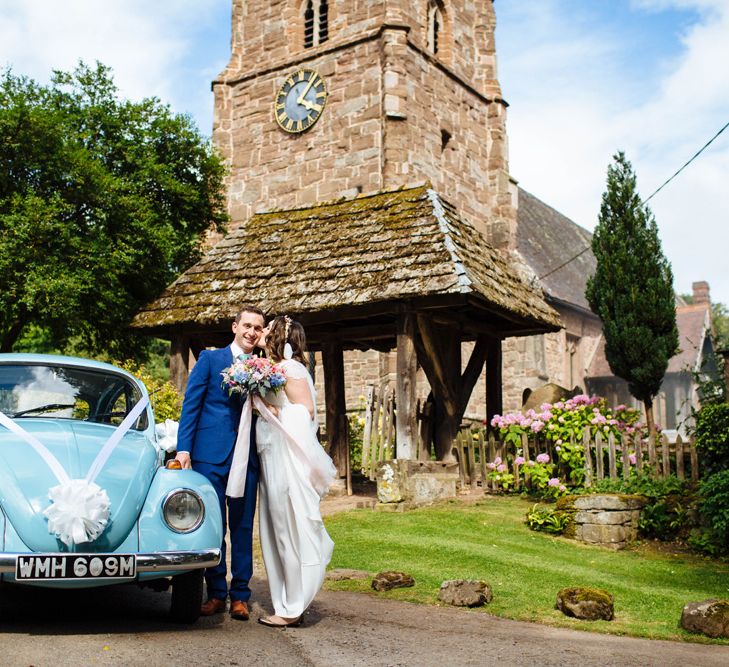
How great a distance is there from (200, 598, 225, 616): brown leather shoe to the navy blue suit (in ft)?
0.13

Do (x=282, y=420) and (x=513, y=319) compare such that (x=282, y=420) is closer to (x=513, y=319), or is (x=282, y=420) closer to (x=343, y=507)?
(x=343, y=507)

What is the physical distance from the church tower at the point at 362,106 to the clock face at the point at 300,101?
3 cm

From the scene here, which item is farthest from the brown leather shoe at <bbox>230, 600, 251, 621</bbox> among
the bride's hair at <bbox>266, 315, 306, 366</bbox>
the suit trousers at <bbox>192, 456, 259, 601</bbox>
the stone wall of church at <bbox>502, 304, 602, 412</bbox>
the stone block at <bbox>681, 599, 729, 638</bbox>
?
the stone wall of church at <bbox>502, 304, 602, 412</bbox>

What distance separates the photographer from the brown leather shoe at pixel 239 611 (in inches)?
224

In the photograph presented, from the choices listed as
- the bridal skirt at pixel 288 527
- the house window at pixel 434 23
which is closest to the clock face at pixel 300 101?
the house window at pixel 434 23

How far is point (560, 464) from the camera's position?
13.2m

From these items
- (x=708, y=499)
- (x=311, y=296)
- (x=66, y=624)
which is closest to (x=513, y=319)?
(x=311, y=296)

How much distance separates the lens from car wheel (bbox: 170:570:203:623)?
542 cm

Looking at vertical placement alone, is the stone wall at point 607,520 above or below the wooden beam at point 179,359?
below

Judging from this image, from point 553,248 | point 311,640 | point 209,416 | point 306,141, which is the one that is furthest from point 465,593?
point 553,248

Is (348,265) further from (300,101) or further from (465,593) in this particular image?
(300,101)

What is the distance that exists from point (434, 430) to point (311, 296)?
3210 mm

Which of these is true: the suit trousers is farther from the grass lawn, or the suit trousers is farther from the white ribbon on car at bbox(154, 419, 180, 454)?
the grass lawn

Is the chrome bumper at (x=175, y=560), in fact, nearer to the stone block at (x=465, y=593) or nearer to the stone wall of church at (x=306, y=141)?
the stone block at (x=465, y=593)
